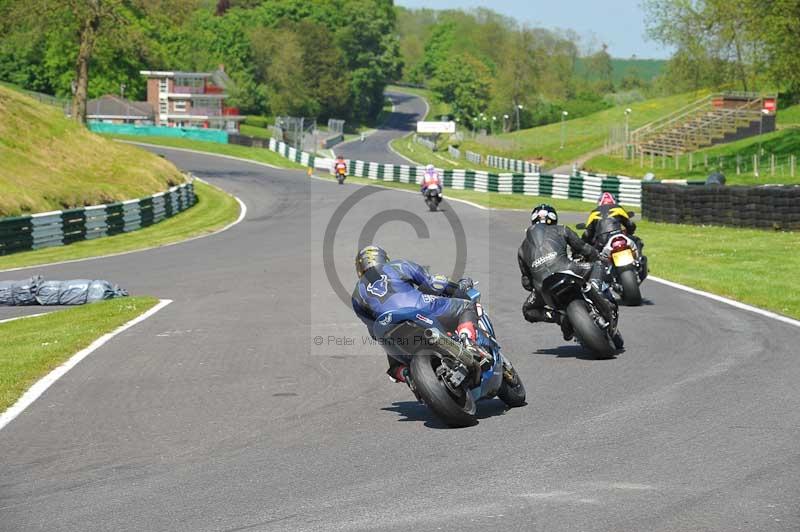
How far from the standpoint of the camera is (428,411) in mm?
9500

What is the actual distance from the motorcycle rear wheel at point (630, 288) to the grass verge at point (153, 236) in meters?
16.2

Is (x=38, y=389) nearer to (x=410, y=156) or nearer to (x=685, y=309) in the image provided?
(x=685, y=309)

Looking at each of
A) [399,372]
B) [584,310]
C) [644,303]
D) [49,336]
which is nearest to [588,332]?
[584,310]

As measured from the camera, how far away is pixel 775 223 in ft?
91.3

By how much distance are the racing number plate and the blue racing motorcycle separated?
23.0ft

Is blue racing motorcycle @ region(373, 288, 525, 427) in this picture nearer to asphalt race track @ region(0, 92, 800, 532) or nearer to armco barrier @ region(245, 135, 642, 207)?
asphalt race track @ region(0, 92, 800, 532)

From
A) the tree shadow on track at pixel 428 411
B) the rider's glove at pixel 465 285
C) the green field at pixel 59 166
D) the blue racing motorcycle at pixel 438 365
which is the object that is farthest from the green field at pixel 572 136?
the blue racing motorcycle at pixel 438 365

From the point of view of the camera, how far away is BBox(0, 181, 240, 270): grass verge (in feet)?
92.5

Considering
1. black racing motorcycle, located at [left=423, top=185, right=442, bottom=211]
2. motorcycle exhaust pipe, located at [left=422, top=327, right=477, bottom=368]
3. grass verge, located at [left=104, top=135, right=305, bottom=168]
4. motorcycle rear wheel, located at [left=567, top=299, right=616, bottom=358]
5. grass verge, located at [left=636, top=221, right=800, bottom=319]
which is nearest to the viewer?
motorcycle exhaust pipe, located at [left=422, top=327, right=477, bottom=368]

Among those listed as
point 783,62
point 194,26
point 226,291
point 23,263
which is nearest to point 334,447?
point 226,291

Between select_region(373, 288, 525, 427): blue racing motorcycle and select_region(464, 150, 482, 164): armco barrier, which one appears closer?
select_region(373, 288, 525, 427): blue racing motorcycle

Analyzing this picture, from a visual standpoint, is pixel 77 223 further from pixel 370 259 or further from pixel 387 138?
pixel 387 138

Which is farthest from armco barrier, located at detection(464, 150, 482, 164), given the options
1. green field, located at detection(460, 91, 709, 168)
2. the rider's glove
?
the rider's glove

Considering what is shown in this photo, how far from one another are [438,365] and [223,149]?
2958 inches
